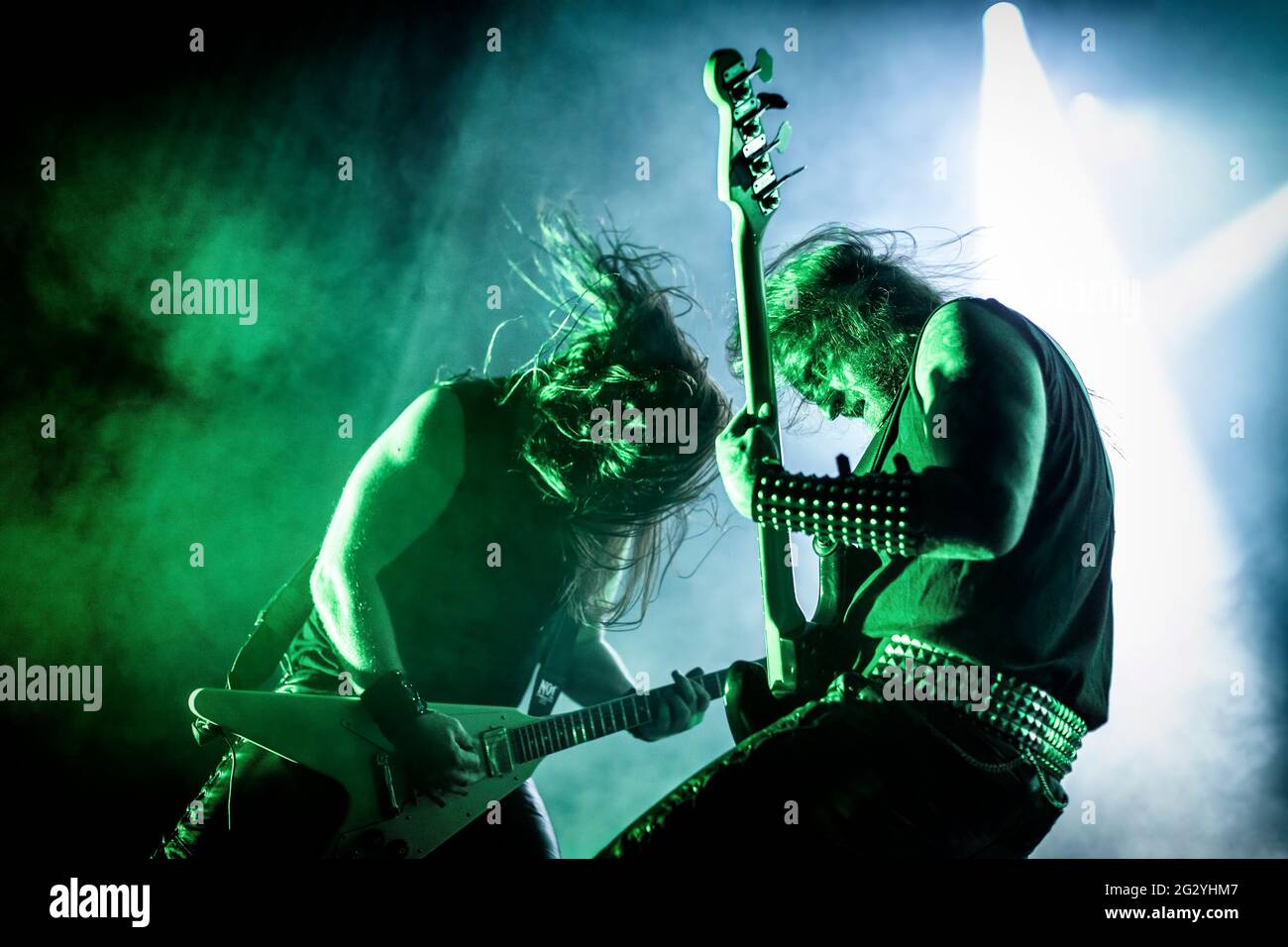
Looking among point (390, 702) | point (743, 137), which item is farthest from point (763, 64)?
point (390, 702)

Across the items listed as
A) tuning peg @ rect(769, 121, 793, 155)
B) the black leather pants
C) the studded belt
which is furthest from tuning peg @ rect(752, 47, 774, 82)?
the black leather pants

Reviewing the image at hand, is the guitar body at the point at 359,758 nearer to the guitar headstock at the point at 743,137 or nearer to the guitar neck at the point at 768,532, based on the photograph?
the guitar neck at the point at 768,532

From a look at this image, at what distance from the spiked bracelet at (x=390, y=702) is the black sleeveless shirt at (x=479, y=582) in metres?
0.26

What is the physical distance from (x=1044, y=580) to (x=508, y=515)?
5.59 feet

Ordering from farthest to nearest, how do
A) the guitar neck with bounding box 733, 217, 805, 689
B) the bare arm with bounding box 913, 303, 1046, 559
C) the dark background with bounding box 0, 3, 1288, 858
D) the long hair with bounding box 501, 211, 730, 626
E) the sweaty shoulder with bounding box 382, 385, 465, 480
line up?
1. the dark background with bounding box 0, 3, 1288, 858
2. the long hair with bounding box 501, 211, 730, 626
3. the sweaty shoulder with bounding box 382, 385, 465, 480
4. the guitar neck with bounding box 733, 217, 805, 689
5. the bare arm with bounding box 913, 303, 1046, 559

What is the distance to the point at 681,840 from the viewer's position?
1325 millimetres

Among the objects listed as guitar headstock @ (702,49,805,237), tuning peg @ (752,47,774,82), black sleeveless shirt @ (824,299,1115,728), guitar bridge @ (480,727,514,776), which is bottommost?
guitar bridge @ (480,727,514,776)

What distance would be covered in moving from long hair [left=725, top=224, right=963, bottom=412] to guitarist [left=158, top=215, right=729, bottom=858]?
1.53ft

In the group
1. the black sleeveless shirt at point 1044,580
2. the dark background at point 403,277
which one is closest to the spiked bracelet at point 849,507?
the black sleeveless shirt at point 1044,580

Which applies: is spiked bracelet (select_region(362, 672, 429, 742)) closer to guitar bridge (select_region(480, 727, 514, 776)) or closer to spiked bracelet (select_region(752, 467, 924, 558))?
guitar bridge (select_region(480, 727, 514, 776))

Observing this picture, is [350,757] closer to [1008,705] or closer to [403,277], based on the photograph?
[1008,705]

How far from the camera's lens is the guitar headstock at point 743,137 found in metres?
1.89

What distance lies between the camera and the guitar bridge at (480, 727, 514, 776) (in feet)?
8.41
